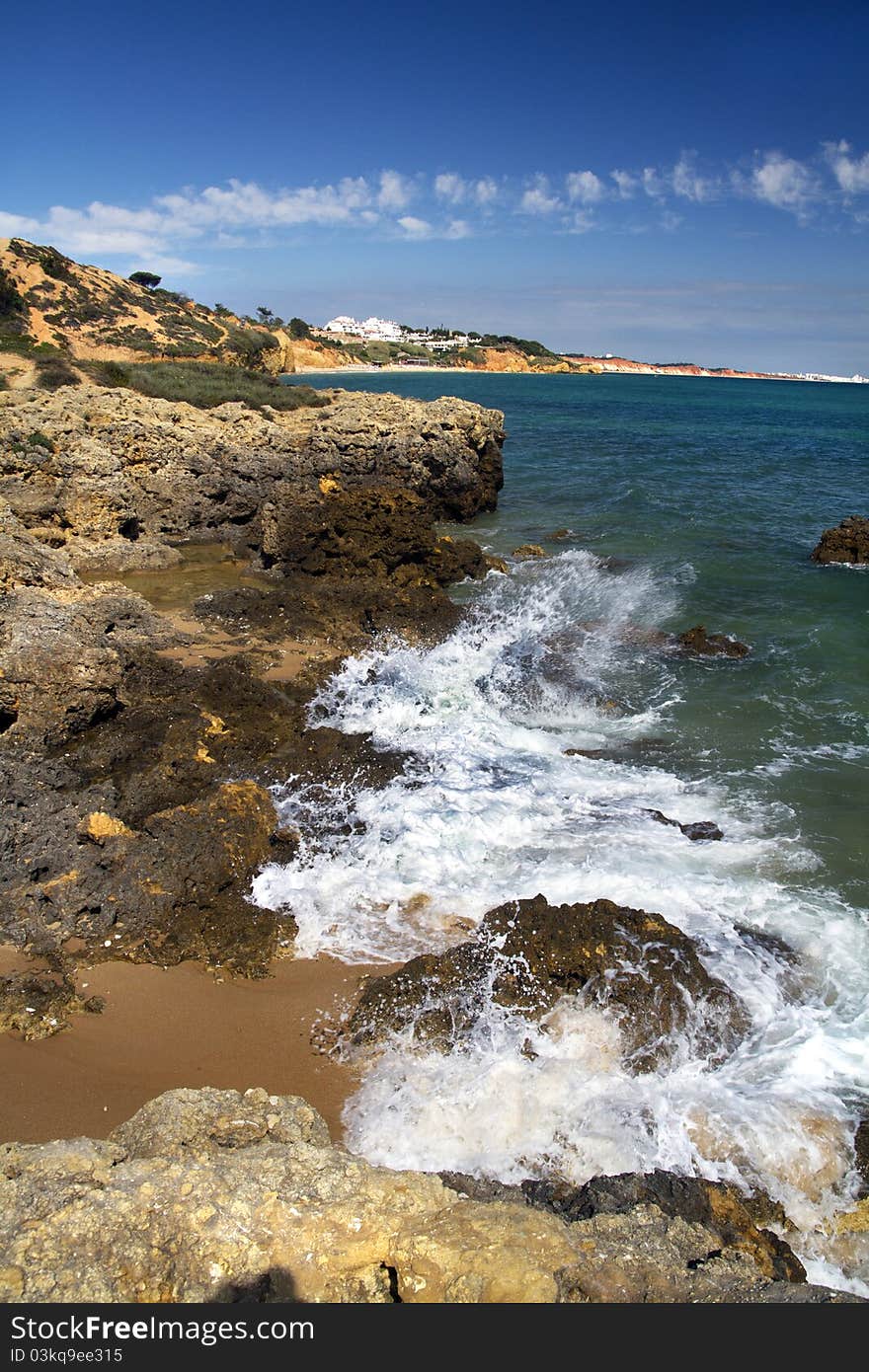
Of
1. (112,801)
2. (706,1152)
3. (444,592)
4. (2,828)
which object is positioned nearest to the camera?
(706,1152)

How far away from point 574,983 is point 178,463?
1522cm

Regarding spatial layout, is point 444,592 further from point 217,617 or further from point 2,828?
point 2,828

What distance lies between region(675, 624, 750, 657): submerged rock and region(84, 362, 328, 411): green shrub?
1601cm

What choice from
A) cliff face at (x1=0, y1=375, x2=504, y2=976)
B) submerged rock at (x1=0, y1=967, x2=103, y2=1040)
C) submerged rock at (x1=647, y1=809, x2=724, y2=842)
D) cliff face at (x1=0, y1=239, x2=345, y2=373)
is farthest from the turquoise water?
A: cliff face at (x1=0, y1=239, x2=345, y2=373)

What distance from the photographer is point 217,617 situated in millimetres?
11977

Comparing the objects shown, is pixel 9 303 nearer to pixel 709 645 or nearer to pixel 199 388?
pixel 199 388

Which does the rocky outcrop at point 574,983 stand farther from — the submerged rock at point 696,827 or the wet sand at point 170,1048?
the submerged rock at point 696,827

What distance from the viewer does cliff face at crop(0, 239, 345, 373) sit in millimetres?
44031

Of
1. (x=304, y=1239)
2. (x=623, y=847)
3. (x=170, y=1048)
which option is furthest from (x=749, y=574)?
(x=304, y=1239)

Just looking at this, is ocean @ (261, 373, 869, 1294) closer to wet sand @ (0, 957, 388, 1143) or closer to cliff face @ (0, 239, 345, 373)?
wet sand @ (0, 957, 388, 1143)

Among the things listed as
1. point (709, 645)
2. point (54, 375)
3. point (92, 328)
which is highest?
point (92, 328)

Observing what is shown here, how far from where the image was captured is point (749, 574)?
55.7ft

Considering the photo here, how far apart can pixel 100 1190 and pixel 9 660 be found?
19.7ft

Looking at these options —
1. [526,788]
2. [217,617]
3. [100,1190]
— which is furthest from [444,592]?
[100,1190]
